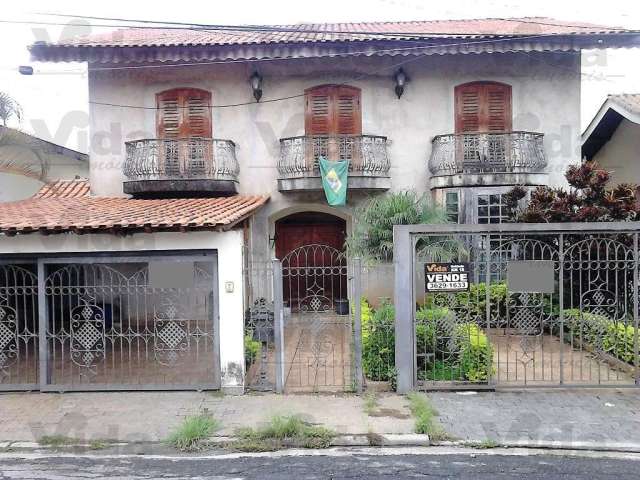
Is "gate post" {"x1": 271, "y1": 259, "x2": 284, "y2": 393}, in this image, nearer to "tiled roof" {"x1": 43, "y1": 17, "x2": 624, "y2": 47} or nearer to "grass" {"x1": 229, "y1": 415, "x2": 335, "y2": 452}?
"grass" {"x1": 229, "y1": 415, "x2": 335, "y2": 452}

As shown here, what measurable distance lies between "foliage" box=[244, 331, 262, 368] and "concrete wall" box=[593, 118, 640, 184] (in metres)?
10.8

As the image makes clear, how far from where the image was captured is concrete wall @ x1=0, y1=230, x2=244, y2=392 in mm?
7449

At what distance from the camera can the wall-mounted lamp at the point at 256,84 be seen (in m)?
12.9

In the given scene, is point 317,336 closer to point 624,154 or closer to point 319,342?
point 319,342

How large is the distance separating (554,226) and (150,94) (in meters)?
10.5

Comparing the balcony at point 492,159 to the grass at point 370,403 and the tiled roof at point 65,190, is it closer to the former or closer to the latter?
the grass at point 370,403

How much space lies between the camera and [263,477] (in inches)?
199

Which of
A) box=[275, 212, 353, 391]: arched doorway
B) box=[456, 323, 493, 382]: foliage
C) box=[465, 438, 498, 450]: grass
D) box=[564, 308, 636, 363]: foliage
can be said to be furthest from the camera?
box=[564, 308, 636, 363]: foliage

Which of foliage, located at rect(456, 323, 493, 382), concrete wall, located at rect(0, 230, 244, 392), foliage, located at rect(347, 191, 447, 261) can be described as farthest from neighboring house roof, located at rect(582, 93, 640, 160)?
concrete wall, located at rect(0, 230, 244, 392)

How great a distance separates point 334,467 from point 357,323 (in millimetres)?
2392

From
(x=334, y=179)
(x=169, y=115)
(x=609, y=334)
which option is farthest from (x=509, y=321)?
(x=169, y=115)

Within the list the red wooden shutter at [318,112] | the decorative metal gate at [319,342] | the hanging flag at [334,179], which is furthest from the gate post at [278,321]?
the red wooden shutter at [318,112]

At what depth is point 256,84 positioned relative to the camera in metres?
12.9

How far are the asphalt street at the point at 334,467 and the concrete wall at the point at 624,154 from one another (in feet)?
35.4
